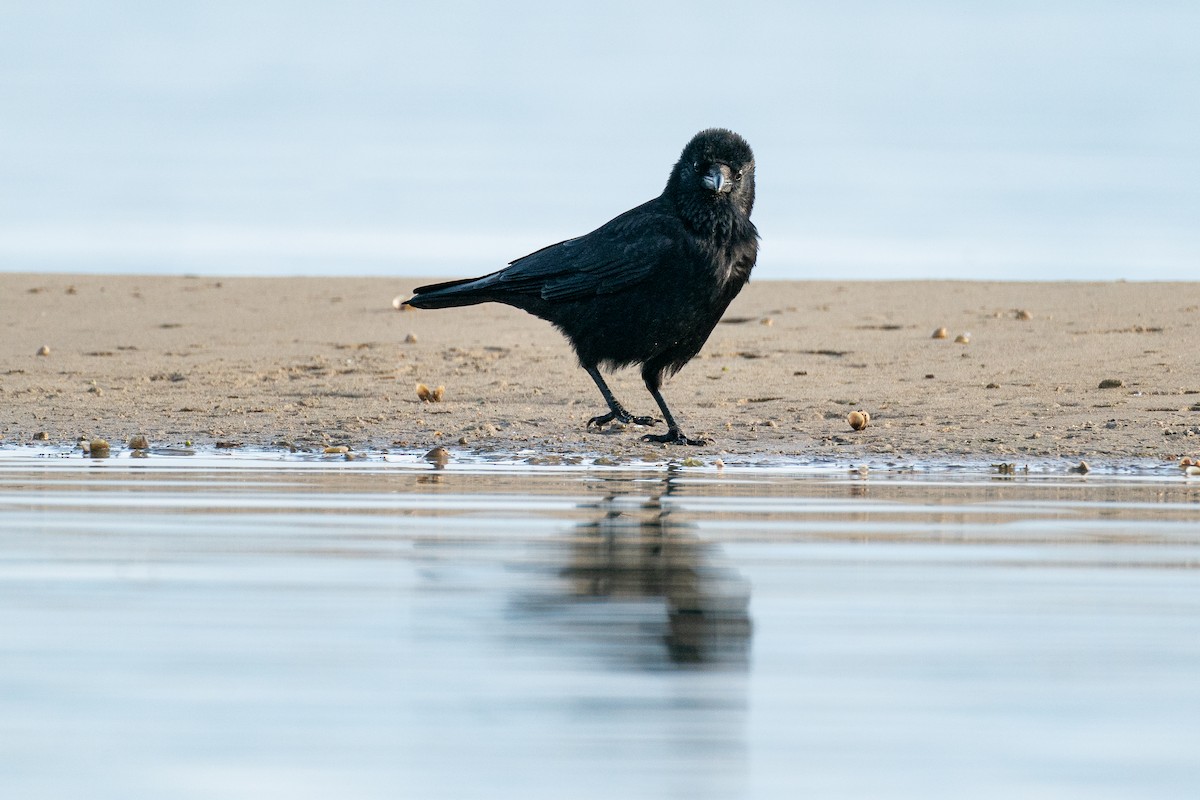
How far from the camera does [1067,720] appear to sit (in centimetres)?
223

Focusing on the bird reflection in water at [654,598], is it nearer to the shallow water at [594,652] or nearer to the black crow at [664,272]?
the shallow water at [594,652]

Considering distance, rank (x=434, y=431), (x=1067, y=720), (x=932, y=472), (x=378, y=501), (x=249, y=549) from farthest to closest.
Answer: (x=434, y=431) → (x=932, y=472) → (x=378, y=501) → (x=249, y=549) → (x=1067, y=720)

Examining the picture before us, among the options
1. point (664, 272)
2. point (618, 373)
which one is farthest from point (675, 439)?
point (618, 373)

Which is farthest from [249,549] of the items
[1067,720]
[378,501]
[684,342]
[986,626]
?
[684,342]

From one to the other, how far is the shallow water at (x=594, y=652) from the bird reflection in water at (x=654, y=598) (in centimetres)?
1

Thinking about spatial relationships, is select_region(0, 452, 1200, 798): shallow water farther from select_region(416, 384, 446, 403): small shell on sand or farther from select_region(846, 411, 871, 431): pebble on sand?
select_region(416, 384, 446, 403): small shell on sand

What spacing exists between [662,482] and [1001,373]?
5255mm

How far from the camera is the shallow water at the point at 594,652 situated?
198 cm

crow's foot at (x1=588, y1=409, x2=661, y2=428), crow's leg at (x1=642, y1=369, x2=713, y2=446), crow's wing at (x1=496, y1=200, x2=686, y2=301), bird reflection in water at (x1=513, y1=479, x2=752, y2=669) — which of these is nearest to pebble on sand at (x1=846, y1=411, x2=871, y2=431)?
crow's leg at (x1=642, y1=369, x2=713, y2=446)

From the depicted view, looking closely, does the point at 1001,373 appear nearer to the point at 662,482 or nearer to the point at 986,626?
the point at 662,482

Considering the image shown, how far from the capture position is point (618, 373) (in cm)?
1106

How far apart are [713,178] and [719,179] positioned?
3 cm

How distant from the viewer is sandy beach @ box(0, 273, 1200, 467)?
8.40m

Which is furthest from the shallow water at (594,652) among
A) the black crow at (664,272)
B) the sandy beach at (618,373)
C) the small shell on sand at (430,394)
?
the small shell on sand at (430,394)
